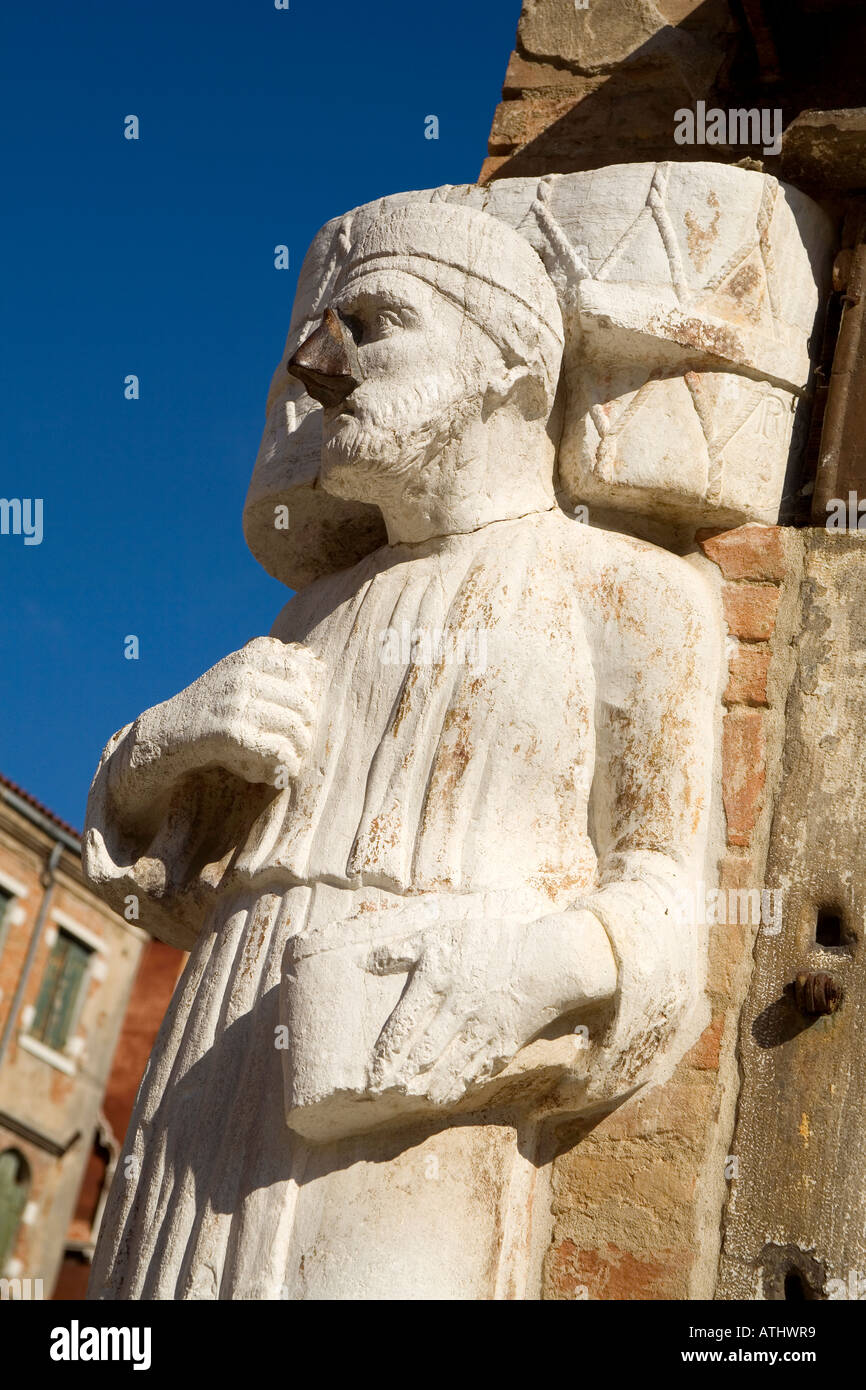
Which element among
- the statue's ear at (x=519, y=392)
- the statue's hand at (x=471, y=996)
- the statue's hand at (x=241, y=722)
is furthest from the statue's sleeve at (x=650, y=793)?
the statue's hand at (x=241, y=722)

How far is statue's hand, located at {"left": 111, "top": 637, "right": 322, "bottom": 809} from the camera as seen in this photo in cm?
361

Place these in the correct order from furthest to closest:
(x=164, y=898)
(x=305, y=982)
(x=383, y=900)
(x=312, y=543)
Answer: (x=312, y=543)
(x=164, y=898)
(x=383, y=900)
(x=305, y=982)

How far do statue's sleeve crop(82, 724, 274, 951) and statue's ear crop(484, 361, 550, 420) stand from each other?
1.04 meters

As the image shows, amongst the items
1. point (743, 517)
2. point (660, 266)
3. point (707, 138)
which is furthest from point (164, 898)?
point (707, 138)

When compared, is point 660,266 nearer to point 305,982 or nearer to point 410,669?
point 410,669

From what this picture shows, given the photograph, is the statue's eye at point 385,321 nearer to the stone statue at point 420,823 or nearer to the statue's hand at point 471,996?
the stone statue at point 420,823

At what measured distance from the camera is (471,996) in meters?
3.04

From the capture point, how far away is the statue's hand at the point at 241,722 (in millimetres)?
3609

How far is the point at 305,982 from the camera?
123 inches

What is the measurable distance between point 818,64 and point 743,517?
1.40 m

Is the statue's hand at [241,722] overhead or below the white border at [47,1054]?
below

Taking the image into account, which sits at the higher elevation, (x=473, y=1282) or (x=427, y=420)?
(x=427, y=420)

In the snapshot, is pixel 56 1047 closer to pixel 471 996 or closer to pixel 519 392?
pixel 519 392

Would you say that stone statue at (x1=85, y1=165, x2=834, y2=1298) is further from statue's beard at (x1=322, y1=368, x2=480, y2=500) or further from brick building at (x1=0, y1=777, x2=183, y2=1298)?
brick building at (x1=0, y1=777, x2=183, y2=1298)
